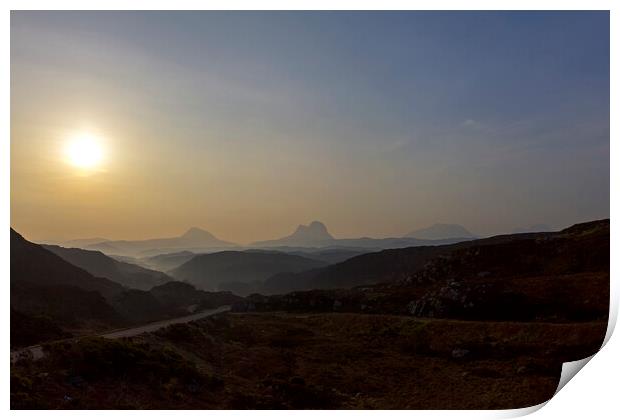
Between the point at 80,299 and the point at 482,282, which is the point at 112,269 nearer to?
the point at 80,299

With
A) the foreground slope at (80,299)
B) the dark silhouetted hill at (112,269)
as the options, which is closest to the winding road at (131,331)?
the foreground slope at (80,299)

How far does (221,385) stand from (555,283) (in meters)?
22.0

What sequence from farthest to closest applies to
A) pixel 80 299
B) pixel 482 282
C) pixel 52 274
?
pixel 482 282, pixel 80 299, pixel 52 274

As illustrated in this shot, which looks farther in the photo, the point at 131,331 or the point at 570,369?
the point at 131,331

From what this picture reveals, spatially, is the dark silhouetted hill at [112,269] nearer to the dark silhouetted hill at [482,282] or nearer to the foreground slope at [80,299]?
the foreground slope at [80,299]

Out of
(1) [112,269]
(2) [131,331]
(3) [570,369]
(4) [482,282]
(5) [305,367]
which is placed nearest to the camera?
(3) [570,369]

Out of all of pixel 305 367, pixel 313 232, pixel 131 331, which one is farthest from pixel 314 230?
pixel 131 331

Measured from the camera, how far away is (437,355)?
1830cm

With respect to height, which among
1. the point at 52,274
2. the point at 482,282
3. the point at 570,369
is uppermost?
the point at 52,274

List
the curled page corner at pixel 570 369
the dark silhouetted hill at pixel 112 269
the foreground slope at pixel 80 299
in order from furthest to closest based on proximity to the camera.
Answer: the foreground slope at pixel 80 299, the dark silhouetted hill at pixel 112 269, the curled page corner at pixel 570 369
